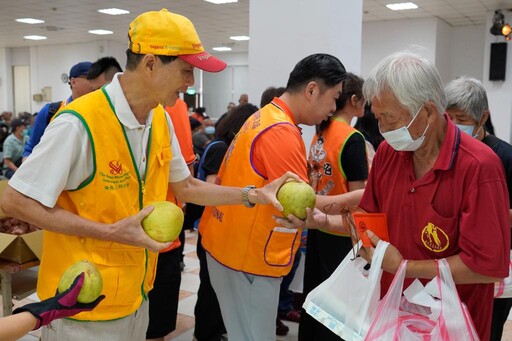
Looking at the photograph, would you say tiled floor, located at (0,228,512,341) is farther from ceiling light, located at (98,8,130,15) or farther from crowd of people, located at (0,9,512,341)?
ceiling light, located at (98,8,130,15)

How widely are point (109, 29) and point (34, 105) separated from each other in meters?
6.04

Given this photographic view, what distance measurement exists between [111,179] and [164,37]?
49cm

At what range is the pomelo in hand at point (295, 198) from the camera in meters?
1.90

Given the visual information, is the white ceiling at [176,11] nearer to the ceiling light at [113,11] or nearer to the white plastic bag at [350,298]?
the ceiling light at [113,11]

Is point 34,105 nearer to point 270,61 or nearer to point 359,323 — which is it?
point 270,61

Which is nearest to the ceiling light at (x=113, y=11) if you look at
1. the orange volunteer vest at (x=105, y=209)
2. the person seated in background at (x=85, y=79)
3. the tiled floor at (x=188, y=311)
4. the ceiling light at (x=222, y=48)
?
the ceiling light at (x=222, y=48)

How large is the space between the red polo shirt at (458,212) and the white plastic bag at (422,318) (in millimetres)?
88

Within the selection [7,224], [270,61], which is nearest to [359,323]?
[7,224]

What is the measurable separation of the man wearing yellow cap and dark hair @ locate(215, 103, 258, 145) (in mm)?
1512

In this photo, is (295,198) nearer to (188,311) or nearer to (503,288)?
(503,288)

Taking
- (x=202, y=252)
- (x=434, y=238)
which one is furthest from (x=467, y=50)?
(x=434, y=238)

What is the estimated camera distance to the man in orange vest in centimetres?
216

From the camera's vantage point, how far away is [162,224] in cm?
157

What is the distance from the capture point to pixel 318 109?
239cm
